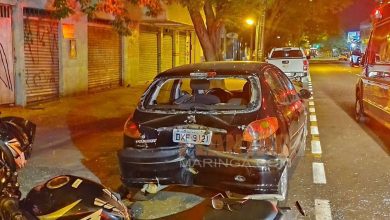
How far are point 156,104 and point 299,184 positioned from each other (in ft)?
7.41

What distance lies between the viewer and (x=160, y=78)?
20.1 ft

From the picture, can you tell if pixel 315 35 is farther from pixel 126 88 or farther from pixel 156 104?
pixel 156 104

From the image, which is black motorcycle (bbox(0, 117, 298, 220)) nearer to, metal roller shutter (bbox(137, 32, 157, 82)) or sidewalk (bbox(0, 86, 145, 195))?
sidewalk (bbox(0, 86, 145, 195))

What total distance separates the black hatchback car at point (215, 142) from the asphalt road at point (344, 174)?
630mm

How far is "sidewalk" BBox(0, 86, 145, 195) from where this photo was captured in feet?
24.1

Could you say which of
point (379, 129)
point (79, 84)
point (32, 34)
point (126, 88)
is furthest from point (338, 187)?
point (126, 88)

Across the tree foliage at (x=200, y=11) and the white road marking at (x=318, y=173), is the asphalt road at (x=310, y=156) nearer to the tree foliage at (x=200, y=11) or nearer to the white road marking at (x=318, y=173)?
the white road marking at (x=318, y=173)

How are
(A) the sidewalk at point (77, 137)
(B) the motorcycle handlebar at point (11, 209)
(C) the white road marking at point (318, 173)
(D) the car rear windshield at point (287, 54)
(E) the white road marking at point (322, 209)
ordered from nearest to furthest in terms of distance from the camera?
(B) the motorcycle handlebar at point (11, 209)
(E) the white road marking at point (322, 209)
(C) the white road marking at point (318, 173)
(A) the sidewalk at point (77, 137)
(D) the car rear windshield at point (287, 54)

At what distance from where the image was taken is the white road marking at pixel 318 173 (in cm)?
694

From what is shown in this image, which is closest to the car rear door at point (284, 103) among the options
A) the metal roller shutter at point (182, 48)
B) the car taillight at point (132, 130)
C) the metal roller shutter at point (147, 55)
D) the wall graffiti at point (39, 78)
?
the car taillight at point (132, 130)

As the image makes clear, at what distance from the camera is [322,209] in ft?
18.9

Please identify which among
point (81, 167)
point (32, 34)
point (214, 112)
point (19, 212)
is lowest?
point (81, 167)

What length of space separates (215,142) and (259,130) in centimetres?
47

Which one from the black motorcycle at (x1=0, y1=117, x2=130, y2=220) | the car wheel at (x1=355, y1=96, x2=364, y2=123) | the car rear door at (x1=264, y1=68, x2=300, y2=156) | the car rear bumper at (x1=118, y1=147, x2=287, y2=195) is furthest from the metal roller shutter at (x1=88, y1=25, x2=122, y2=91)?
the black motorcycle at (x1=0, y1=117, x2=130, y2=220)
